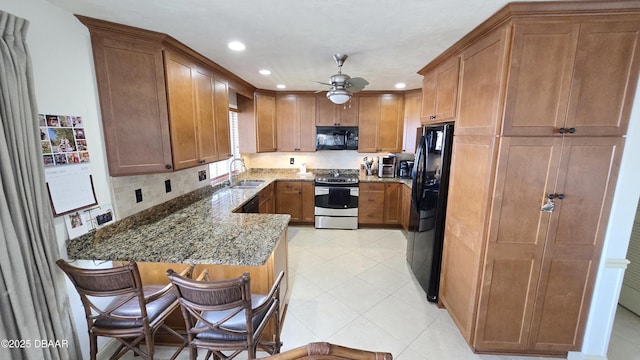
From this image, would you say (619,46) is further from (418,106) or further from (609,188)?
(418,106)

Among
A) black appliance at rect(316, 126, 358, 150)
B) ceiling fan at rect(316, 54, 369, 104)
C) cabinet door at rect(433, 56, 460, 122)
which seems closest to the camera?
cabinet door at rect(433, 56, 460, 122)

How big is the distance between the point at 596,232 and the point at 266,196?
3392 mm

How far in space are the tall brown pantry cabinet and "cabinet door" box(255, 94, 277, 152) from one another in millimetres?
3019

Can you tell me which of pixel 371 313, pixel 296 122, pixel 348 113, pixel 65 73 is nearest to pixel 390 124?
pixel 348 113

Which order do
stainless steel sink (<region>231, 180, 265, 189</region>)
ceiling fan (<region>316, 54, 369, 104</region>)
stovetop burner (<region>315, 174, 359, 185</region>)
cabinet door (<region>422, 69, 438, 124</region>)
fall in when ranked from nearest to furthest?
ceiling fan (<region>316, 54, 369, 104</region>)
cabinet door (<region>422, 69, 438, 124</region>)
stainless steel sink (<region>231, 180, 265, 189</region>)
stovetop burner (<region>315, 174, 359, 185</region>)

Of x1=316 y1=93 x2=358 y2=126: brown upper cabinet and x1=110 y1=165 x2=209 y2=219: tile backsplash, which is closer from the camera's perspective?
x1=110 y1=165 x2=209 y2=219: tile backsplash

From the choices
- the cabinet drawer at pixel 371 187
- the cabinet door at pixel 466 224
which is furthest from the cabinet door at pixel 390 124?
the cabinet door at pixel 466 224

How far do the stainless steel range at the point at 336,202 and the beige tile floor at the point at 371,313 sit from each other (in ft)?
2.64

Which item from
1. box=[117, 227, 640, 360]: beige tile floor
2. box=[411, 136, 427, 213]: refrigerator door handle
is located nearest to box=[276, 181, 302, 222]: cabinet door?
box=[117, 227, 640, 360]: beige tile floor

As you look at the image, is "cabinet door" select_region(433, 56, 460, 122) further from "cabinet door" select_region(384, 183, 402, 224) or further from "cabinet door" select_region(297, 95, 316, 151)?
"cabinet door" select_region(297, 95, 316, 151)

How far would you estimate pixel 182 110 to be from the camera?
7.02ft

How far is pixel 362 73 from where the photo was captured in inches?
122

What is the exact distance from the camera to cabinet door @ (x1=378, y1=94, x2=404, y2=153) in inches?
170

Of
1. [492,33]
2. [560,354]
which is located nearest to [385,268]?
[560,354]
